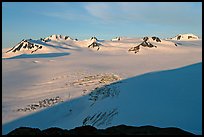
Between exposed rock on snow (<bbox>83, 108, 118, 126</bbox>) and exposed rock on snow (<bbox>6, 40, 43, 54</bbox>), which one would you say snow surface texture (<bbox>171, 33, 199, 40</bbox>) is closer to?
exposed rock on snow (<bbox>6, 40, 43, 54</bbox>)

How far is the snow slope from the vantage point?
1995cm

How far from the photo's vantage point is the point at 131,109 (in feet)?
73.7

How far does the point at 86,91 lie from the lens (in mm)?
28719

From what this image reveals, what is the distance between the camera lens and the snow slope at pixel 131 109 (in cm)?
1995

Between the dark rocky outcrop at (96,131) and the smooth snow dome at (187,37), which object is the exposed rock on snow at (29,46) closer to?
the smooth snow dome at (187,37)

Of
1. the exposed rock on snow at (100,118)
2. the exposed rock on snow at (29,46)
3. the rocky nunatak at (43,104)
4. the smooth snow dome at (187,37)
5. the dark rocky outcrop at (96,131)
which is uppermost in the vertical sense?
the smooth snow dome at (187,37)

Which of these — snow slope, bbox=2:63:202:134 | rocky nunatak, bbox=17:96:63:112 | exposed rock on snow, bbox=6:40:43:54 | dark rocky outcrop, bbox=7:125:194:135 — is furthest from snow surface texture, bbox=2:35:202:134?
exposed rock on snow, bbox=6:40:43:54

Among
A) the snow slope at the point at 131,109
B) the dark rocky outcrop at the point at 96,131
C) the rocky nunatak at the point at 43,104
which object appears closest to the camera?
the dark rocky outcrop at the point at 96,131

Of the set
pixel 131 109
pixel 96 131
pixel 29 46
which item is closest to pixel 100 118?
pixel 131 109

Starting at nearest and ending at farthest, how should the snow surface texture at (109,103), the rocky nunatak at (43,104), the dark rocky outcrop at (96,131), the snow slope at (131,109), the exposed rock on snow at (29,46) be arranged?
the dark rocky outcrop at (96,131) < the snow slope at (131,109) < the snow surface texture at (109,103) < the rocky nunatak at (43,104) < the exposed rock on snow at (29,46)

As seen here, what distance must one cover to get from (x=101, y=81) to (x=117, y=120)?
1366 centimetres

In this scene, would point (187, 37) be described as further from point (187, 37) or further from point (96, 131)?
point (96, 131)

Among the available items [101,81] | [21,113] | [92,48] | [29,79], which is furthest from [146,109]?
[92,48]

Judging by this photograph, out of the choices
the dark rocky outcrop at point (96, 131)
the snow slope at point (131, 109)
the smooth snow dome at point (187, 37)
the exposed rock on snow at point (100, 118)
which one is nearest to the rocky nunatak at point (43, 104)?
the snow slope at point (131, 109)
